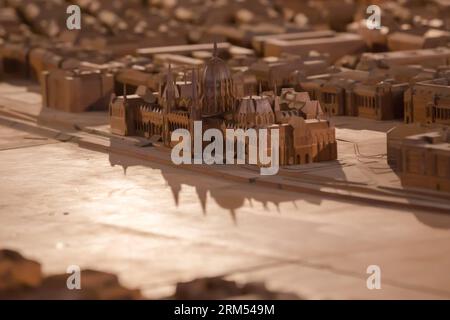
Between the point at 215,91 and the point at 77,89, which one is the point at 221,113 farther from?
the point at 77,89

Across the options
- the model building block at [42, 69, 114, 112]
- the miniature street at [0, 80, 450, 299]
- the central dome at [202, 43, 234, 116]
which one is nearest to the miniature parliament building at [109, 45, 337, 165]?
the central dome at [202, 43, 234, 116]

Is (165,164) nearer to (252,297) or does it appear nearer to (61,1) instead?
(252,297)

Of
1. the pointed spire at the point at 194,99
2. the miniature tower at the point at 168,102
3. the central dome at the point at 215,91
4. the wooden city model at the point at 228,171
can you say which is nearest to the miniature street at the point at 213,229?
the wooden city model at the point at 228,171

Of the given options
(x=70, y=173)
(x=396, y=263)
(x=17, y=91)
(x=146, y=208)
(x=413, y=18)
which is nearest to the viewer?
(x=396, y=263)

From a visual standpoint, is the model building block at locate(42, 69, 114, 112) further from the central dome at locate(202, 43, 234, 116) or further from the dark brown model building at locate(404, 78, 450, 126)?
the dark brown model building at locate(404, 78, 450, 126)

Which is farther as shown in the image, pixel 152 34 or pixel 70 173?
pixel 152 34

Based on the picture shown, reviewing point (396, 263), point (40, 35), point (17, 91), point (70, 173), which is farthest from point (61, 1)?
point (396, 263)
